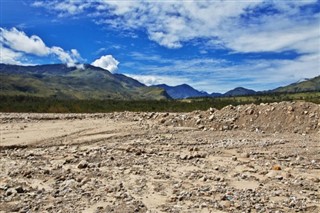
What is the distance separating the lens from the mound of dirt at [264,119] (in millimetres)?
24703

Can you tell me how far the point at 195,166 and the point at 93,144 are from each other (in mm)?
8573

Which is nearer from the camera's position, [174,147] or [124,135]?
[174,147]

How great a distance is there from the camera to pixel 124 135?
24188 mm

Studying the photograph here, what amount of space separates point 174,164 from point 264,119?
12168 mm

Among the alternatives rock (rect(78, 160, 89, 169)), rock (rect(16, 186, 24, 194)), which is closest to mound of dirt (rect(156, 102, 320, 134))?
rock (rect(78, 160, 89, 169))

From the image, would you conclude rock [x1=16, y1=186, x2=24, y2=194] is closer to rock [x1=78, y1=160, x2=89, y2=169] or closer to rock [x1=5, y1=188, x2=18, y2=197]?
rock [x1=5, y1=188, x2=18, y2=197]

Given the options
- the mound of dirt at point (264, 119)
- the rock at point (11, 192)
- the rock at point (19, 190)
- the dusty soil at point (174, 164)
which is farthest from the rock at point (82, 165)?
the mound of dirt at point (264, 119)

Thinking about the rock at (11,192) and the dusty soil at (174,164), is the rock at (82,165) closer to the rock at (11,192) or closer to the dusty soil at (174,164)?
the dusty soil at (174,164)

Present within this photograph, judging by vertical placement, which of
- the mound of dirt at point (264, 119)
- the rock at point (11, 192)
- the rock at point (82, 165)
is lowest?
the rock at point (11, 192)

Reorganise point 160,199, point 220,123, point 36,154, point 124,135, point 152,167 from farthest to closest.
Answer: point 220,123 → point 124,135 → point 36,154 → point 152,167 → point 160,199

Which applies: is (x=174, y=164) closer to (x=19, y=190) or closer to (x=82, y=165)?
(x=82, y=165)

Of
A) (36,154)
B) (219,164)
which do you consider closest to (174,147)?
(219,164)

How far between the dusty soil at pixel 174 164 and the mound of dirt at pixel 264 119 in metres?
0.06

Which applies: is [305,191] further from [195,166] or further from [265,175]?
[195,166]
